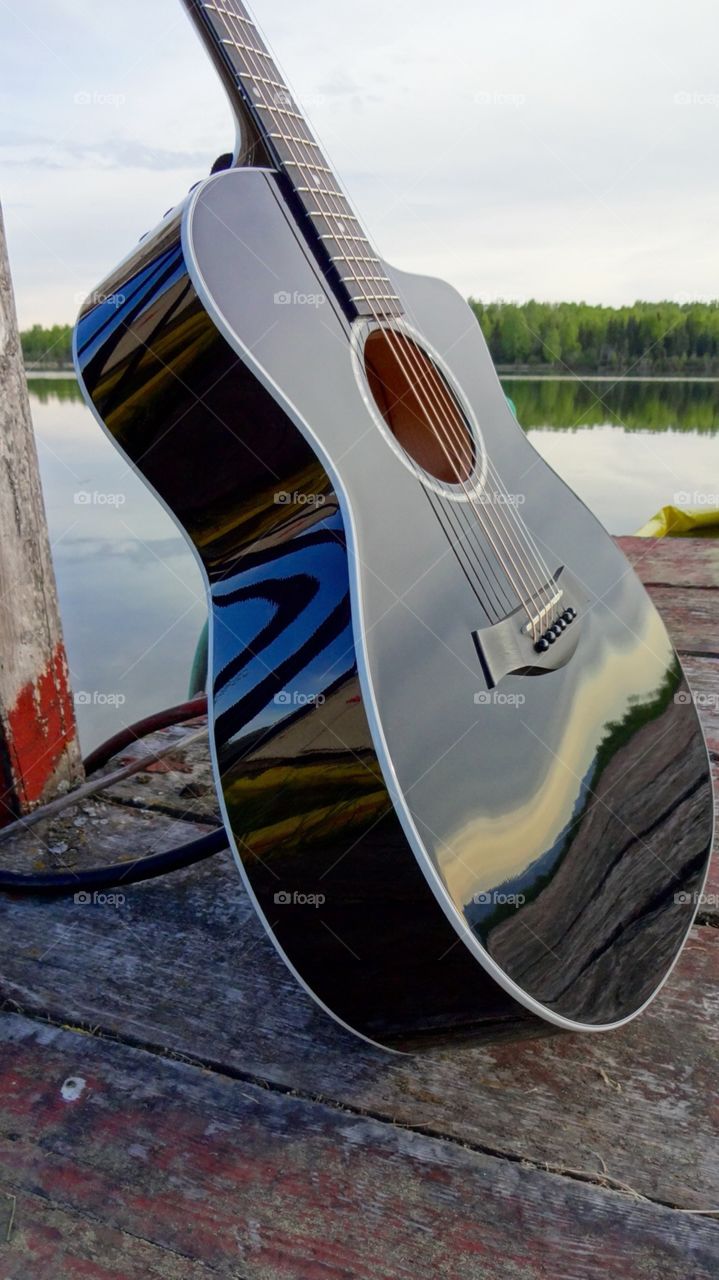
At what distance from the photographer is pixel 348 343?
3.04 ft

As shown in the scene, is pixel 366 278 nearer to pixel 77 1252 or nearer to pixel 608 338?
pixel 77 1252

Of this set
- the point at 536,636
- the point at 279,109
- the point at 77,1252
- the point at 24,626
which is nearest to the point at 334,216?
the point at 279,109

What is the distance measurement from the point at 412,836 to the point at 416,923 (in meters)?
0.07

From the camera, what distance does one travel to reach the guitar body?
0.69m

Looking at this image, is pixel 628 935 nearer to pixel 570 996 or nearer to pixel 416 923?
pixel 570 996

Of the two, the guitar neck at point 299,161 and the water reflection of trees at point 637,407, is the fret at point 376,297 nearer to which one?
the guitar neck at point 299,161

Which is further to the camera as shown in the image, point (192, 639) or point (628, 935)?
point (192, 639)

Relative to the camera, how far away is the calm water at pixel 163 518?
454 centimetres

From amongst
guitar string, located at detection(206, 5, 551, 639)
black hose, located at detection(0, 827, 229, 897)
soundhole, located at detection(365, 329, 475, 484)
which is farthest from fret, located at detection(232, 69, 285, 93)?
black hose, located at detection(0, 827, 229, 897)

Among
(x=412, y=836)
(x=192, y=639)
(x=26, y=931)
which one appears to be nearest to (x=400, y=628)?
(x=412, y=836)

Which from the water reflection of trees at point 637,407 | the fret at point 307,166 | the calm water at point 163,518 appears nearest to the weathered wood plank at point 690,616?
the calm water at point 163,518

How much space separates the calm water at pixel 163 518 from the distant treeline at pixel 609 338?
244mm

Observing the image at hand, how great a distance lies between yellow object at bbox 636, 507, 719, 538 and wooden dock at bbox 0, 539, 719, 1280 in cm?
278

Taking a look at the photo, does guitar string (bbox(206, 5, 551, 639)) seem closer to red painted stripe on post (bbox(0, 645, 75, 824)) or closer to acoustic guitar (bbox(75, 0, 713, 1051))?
acoustic guitar (bbox(75, 0, 713, 1051))
